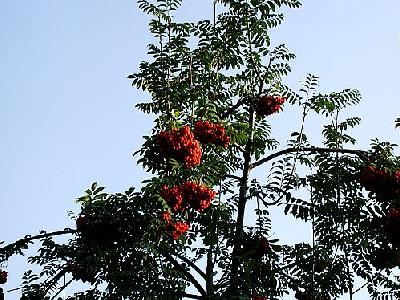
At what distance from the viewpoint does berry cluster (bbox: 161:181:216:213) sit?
211 inches

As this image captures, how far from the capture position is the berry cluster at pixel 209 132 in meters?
5.78

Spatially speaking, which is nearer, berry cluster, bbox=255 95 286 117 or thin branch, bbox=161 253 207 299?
thin branch, bbox=161 253 207 299

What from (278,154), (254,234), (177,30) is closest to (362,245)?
(254,234)

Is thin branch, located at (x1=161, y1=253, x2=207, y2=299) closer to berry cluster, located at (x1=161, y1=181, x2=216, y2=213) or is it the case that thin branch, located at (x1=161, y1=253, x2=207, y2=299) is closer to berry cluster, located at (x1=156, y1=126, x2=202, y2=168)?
berry cluster, located at (x1=161, y1=181, x2=216, y2=213)

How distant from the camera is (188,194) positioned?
17.6ft

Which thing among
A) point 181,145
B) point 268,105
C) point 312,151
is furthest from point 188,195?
point 268,105

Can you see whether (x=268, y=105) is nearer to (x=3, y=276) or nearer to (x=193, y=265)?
(x=193, y=265)

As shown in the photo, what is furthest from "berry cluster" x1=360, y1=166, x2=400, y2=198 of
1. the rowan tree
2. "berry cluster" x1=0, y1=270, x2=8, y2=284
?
"berry cluster" x1=0, y1=270, x2=8, y2=284

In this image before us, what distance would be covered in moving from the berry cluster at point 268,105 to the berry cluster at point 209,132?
1.44 metres

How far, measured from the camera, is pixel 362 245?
601 centimetres

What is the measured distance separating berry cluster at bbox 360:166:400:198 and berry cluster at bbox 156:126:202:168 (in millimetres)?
1564

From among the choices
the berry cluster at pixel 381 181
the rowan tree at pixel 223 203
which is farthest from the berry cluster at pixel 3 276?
the berry cluster at pixel 381 181

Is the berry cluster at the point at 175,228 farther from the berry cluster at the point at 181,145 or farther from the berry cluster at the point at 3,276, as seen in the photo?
the berry cluster at the point at 3,276

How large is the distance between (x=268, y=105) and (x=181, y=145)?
2.13m
